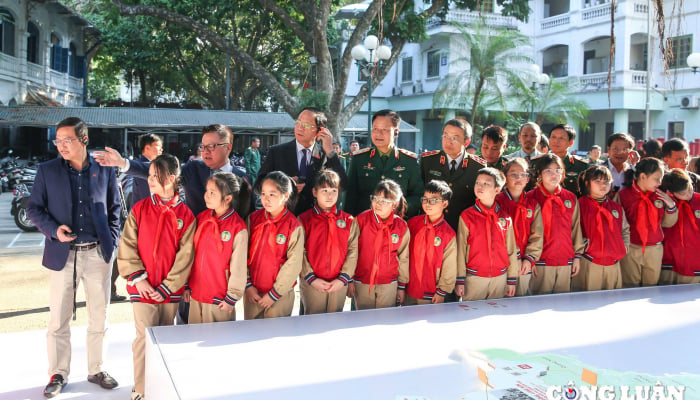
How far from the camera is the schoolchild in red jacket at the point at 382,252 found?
3.47 meters

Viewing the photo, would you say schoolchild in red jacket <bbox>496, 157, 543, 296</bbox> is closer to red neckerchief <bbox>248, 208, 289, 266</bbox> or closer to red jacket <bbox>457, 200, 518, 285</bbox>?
red jacket <bbox>457, 200, 518, 285</bbox>

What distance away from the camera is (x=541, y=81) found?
55.3 ft

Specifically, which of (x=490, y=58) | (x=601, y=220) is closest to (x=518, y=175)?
(x=601, y=220)

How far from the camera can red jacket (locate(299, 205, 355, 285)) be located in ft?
11.2

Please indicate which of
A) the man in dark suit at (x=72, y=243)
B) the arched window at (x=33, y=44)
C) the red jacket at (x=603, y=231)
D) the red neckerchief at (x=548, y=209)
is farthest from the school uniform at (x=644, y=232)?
the arched window at (x=33, y=44)

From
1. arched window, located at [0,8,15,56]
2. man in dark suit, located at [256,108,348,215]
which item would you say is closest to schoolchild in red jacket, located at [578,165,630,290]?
man in dark suit, located at [256,108,348,215]

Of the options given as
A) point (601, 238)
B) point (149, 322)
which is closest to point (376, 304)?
point (149, 322)

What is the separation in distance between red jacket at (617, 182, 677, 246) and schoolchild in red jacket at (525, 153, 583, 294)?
1.63 ft

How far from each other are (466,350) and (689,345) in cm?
107

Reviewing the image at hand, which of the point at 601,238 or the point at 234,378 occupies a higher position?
the point at 601,238

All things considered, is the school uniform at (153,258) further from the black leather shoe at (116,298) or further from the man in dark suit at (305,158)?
the black leather shoe at (116,298)

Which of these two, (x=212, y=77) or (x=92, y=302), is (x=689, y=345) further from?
(x=212, y=77)

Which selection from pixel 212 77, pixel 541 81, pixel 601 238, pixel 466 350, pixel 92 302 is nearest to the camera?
pixel 466 350

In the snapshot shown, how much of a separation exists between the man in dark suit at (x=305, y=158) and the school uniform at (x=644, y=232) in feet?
7.01
